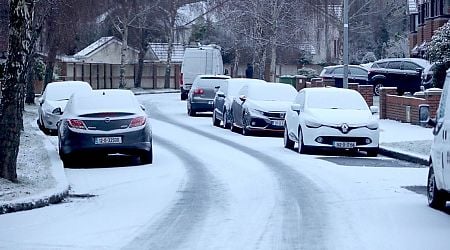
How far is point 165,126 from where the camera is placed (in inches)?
1264

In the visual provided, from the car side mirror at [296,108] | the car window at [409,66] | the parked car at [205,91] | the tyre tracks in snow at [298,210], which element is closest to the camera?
the tyre tracks in snow at [298,210]

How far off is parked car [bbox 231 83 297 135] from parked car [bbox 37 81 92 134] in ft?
14.5

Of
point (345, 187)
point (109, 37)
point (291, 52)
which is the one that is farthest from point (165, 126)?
point (109, 37)

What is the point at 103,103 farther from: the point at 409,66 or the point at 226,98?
the point at 409,66

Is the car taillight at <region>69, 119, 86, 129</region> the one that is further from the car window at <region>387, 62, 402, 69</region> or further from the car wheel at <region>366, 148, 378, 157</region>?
the car window at <region>387, 62, 402, 69</region>

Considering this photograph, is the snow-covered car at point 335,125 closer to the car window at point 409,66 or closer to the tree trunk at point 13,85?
the tree trunk at point 13,85

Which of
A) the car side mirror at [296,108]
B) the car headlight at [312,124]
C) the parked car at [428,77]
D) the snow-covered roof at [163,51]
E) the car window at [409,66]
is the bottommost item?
the car headlight at [312,124]

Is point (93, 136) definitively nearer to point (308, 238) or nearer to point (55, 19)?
point (308, 238)

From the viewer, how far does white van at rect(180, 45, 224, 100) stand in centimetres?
4759

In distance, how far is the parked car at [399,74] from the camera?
1636 inches

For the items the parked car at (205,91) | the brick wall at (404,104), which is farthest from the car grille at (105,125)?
the parked car at (205,91)

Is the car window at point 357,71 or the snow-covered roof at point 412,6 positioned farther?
Result: the snow-covered roof at point 412,6

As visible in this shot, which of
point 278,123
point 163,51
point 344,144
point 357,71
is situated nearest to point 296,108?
point 344,144

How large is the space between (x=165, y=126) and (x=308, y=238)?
21.8 metres
